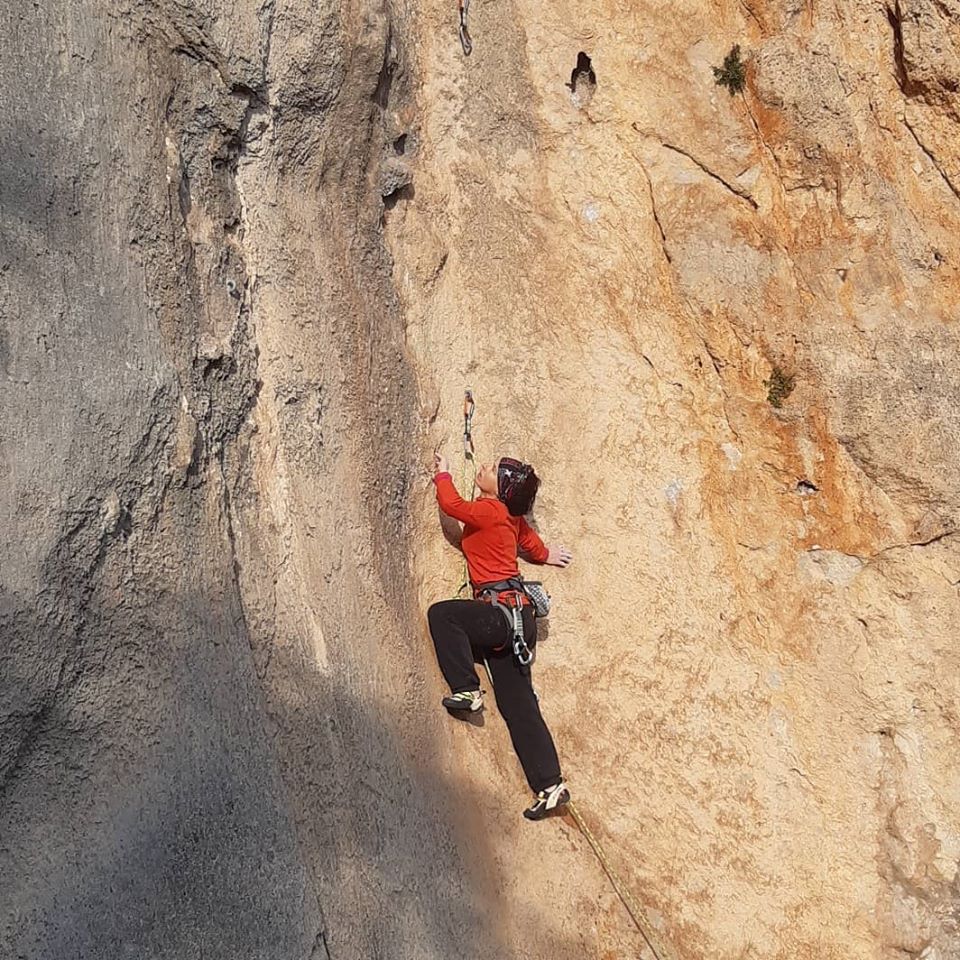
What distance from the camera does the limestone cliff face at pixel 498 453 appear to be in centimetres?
403

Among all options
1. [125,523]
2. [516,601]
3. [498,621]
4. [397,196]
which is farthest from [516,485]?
[125,523]

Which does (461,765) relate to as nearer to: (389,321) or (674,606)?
(674,606)

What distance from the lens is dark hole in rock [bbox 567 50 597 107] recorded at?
18.4ft

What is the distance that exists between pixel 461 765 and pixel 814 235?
323cm

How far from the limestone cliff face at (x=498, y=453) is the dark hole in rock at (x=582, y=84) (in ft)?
0.08

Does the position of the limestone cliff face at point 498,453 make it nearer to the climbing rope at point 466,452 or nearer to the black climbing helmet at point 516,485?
the climbing rope at point 466,452

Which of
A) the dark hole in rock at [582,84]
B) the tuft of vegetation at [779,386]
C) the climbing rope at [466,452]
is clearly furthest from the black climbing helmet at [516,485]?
the dark hole in rock at [582,84]

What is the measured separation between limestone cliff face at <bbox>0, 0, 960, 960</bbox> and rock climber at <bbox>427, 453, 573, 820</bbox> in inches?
5.5

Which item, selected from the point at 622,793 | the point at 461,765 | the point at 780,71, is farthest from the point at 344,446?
the point at 780,71

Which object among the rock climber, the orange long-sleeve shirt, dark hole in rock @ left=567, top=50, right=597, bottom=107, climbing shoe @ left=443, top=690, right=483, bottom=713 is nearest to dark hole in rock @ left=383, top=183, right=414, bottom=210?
dark hole in rock @ left=567, top=50, right=597, bottom=107

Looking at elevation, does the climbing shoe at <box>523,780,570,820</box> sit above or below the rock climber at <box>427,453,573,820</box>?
below

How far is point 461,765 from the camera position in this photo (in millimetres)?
5461

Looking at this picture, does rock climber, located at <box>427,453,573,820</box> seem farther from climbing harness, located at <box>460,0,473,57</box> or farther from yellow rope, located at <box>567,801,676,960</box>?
climbing harness, located at <box>460,0,473,57</box>

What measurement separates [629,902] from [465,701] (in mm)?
1390
